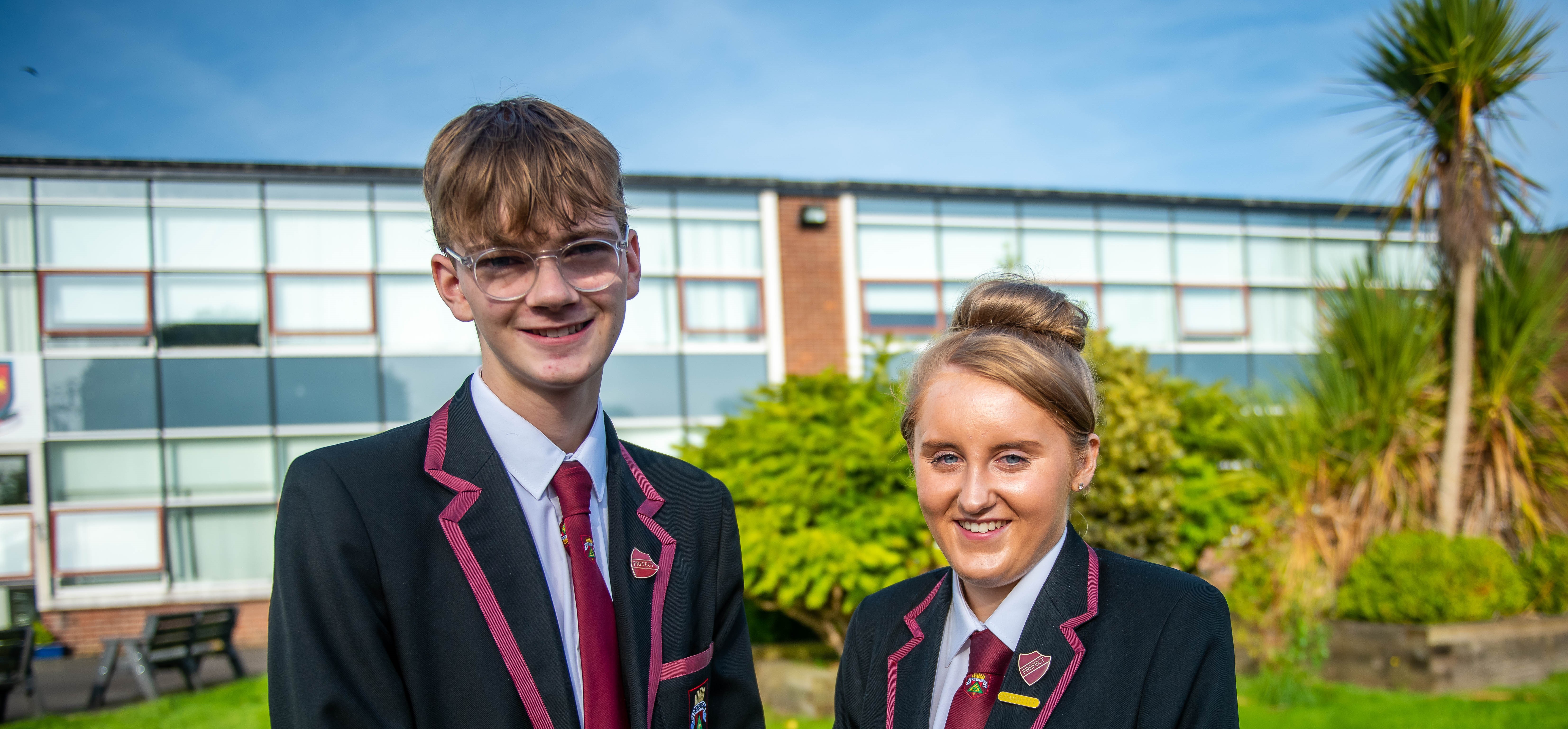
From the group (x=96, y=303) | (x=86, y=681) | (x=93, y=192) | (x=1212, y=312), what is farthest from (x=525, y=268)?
(x=1212, y=312)

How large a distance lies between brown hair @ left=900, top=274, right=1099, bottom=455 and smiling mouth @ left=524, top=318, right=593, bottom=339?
78 cm

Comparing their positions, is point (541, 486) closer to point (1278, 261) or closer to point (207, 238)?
point (207, 238)

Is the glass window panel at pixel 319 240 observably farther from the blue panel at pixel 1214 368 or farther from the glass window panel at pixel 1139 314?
the blue panel at pixel 1214 368

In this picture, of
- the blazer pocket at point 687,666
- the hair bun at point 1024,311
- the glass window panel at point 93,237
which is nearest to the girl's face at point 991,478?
the hair bun at point 1024,311

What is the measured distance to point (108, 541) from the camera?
50.6 ft

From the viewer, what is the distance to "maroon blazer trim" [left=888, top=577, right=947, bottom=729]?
2.01m

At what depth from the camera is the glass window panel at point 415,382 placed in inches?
628

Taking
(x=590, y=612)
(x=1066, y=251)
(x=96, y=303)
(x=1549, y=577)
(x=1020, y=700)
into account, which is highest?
(x=1066, y=251)

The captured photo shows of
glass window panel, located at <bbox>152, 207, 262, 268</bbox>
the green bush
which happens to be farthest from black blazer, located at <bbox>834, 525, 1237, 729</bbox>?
glass window panel, located at <bbox>152, 207, 262, 268</bbox>

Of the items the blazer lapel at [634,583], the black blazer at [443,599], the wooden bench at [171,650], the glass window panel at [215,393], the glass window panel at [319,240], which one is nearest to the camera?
the black blazer at [443,599]

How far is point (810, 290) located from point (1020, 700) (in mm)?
16165

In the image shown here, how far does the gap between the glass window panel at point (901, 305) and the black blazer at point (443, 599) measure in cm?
1643

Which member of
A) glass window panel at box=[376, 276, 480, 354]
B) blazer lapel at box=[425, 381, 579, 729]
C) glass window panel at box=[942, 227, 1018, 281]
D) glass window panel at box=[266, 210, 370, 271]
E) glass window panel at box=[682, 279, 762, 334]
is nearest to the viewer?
blazer lapel at box=[425, 381, 579, 729]

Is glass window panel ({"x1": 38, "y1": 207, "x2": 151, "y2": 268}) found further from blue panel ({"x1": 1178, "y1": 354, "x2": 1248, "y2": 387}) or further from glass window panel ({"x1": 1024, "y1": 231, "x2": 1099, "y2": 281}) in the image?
blue panel ({"x1": 1178, "y1": 354, "x2": 1248, "y2": 387})
